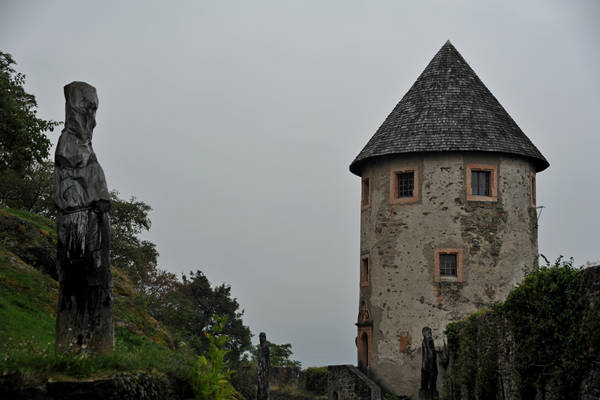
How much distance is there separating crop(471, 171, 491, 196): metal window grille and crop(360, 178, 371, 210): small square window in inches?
174

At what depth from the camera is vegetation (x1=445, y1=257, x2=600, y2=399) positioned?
12.3 m

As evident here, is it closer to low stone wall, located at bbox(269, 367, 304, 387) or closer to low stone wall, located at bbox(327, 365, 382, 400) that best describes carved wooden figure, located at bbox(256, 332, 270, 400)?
low stone wall, located at bbox(327, 365, 382, 400)

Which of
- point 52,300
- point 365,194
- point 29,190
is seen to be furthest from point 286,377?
point 52,300

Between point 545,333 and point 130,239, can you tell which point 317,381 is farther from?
point 545,333

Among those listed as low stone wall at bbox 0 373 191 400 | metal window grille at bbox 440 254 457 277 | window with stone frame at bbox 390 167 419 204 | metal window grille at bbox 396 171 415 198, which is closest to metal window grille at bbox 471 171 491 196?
window with stone frame at bbox 390 167 419 204

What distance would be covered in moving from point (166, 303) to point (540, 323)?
36499 mm

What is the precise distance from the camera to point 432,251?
31.3 m

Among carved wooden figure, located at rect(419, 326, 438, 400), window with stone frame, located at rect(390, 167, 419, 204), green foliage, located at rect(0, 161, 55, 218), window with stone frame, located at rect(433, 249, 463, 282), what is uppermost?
green foliage, located at rect(0, 161, 55, 218)

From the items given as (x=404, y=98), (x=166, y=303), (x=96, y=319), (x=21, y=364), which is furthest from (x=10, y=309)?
(x=166, y=303)

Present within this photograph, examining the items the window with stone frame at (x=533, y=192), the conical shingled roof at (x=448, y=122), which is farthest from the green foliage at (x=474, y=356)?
the window with stone frame at (x=533, y=192)

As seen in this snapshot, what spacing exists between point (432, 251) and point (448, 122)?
5.29 metres

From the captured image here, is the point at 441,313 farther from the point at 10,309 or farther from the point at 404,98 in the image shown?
the point at 10,309

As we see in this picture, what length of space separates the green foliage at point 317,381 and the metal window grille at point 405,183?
12851 millimetres

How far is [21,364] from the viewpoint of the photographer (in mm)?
8102
